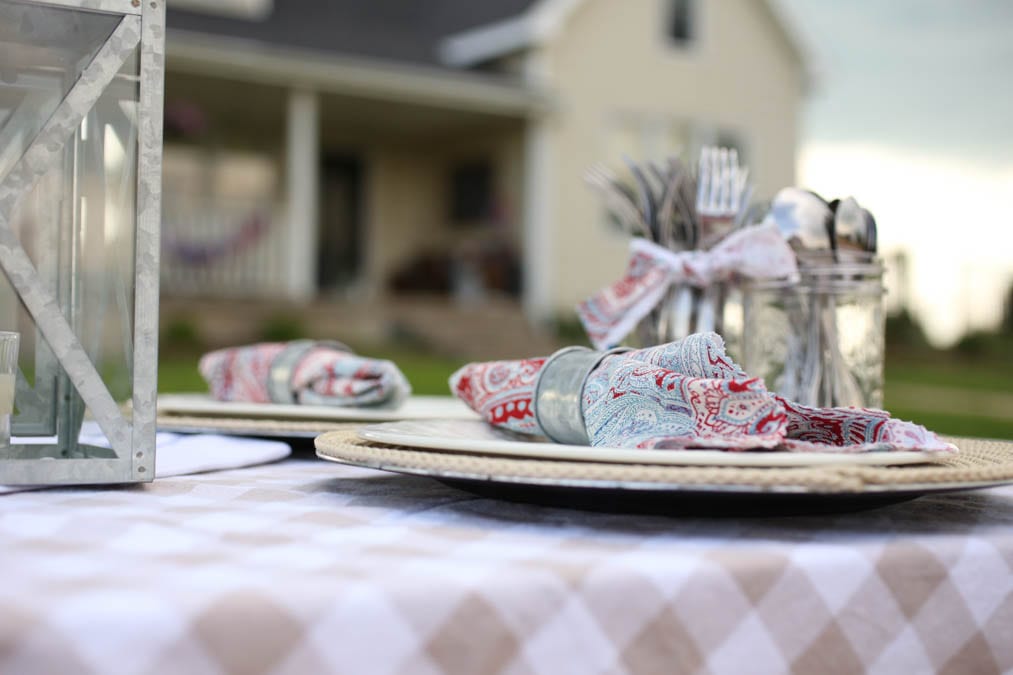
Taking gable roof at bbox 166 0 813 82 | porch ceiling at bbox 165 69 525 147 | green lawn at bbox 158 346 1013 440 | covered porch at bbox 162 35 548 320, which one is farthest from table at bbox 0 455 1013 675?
gable roof at bbox 166 0 813 82

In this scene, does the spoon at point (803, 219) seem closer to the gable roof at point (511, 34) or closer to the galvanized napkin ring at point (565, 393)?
the galvanized napkin ring at point (565, 393)

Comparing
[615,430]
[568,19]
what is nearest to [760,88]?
[568,19]

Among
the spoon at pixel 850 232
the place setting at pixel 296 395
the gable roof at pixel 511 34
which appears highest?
the gable roof at pixel 511 34

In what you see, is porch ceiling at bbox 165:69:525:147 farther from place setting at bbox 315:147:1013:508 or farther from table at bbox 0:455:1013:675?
table at bbox 0:455:1013:675

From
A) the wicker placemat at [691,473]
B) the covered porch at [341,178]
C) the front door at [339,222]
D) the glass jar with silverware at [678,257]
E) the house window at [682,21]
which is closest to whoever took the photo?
the wicker placemat at [691,473]

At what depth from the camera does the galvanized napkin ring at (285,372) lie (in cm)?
141

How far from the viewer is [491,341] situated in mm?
11406

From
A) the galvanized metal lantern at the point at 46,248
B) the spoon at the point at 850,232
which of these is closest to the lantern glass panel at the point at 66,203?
the galvanized metal lantern at the point at 46,248

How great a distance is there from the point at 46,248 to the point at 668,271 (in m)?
0.70

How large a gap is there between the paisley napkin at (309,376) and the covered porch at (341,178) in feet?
30.4

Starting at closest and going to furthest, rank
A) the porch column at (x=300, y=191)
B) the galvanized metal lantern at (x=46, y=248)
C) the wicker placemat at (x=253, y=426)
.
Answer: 1. the galvanized metal lantern at (x=46, y=248)
2. the wicker placemat at (x=253, y=426)
3. the porch column at (x=300, y=191)

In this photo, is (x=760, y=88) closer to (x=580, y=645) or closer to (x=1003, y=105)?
(x=1003, y=105)

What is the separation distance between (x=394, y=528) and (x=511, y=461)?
0.30 feet

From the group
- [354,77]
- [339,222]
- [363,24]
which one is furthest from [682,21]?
[339,222]
